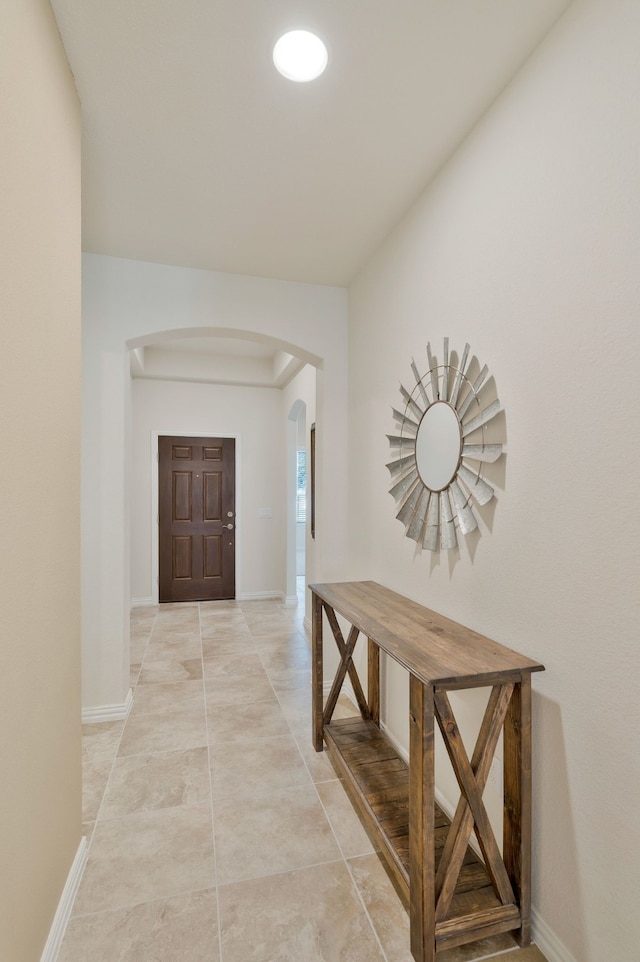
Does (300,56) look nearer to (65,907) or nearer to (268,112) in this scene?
(268,112)

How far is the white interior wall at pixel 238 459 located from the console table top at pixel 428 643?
349 centimetres

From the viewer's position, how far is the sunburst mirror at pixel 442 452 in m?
1.71

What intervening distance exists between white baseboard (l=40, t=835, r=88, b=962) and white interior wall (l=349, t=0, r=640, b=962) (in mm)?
1404

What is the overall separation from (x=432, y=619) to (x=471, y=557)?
0.32 metres

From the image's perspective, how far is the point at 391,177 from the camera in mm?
2096

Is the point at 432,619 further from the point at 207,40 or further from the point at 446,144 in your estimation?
the point at 207,40

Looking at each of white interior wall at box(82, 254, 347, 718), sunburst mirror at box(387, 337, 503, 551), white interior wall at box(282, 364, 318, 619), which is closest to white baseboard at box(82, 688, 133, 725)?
white interior wall at box(82, 254, 347, 718)

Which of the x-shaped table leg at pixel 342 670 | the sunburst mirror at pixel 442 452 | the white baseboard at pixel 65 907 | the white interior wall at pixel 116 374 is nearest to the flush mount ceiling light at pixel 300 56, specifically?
the sunburst mirror at pixel 442 452

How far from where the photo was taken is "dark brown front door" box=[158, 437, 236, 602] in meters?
5.47

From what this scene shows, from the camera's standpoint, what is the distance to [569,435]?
1308 millimetres

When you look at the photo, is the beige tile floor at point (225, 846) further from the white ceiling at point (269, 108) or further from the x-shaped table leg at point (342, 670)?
the white ceiling at point (269, 108)

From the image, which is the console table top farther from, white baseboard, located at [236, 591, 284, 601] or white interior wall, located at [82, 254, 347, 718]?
white baseboard, located at [236, 591, 284, 601]

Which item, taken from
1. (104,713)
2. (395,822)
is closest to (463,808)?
(395,822)

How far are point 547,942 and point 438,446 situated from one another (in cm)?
161
